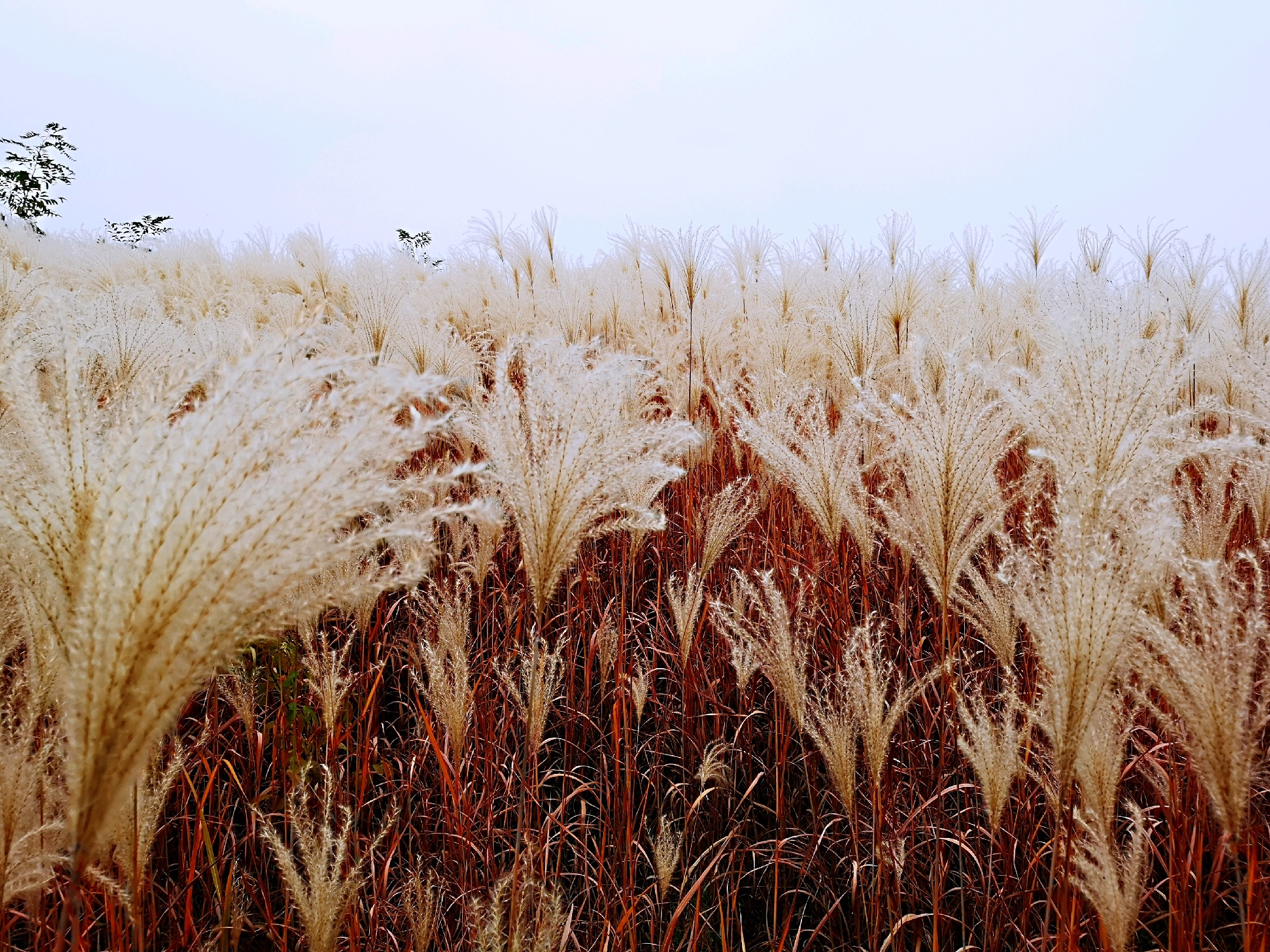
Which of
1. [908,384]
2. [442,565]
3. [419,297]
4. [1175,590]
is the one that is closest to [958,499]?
[1175,590]

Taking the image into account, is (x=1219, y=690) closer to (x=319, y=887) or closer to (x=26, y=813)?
(x=319, y=887)

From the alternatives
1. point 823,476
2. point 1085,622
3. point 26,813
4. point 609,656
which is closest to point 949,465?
point 823,476

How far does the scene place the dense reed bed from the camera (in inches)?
31.6

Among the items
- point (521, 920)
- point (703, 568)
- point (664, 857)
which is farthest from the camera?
point (703, 568)

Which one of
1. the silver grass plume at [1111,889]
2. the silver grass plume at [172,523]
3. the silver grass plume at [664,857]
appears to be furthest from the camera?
the silver grass plume at [664,857]

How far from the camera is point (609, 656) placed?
2371mm

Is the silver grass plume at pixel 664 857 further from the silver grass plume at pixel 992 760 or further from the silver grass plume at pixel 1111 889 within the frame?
the silver grass plume at pixel 1111 889

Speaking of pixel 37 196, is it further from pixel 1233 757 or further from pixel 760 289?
pixel 1233 757

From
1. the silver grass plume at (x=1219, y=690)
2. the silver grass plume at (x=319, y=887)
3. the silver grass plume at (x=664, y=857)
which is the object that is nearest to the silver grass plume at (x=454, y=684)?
the silver grass plume at (x=319, y=887)

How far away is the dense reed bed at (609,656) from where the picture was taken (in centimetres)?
80

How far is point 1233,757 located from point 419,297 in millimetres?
6096

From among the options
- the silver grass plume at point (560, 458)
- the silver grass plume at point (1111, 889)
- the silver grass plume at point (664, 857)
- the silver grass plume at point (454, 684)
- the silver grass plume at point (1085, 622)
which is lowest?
the silver grass plume at point (664, 857)

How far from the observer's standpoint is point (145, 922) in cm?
163

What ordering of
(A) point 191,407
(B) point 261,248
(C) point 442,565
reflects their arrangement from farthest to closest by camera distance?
(B) point 261,248 < (A) point 191,407 < (C) point 442,565
